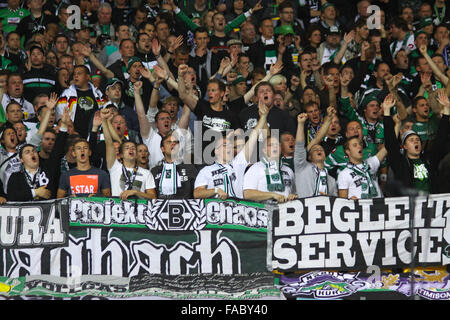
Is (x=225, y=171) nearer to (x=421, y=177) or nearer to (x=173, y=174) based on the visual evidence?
(x=173, y=174)

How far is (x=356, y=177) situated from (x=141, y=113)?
311cm

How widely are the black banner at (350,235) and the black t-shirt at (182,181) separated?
1319 millimetres

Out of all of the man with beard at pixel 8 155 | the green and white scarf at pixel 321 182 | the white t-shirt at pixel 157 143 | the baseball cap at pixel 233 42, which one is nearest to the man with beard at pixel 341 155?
the green and white scarf at pixel 321 182

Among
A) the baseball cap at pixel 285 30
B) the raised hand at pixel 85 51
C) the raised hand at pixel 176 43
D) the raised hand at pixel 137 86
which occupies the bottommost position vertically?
the raised hand at pixel 137 86

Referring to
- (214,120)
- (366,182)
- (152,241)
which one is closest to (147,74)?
(214,120)

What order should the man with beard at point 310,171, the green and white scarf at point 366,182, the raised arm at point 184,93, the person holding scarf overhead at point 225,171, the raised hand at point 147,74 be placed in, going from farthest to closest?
the raised hand at point 147,74
the raised arm at point 184,93
the man with beard at point 310,171
the green and white scarf at point 366,182
the person holding scarf overhead at point 225,171

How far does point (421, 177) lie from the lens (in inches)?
439

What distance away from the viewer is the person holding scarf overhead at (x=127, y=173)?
10.9m

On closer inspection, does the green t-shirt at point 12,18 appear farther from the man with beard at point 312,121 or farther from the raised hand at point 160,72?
the man with beard at point 312,121

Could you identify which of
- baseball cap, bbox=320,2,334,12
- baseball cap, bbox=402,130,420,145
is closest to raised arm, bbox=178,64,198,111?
baseball cap, bbox=402,130,420,145

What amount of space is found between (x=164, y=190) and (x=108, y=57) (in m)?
4.15

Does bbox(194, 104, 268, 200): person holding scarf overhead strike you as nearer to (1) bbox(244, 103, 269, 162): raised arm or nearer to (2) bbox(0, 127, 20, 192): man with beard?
(1) bbox(244, 103, 269, 162): raised arm

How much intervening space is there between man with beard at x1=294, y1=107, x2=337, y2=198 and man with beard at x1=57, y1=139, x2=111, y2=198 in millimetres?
2418
